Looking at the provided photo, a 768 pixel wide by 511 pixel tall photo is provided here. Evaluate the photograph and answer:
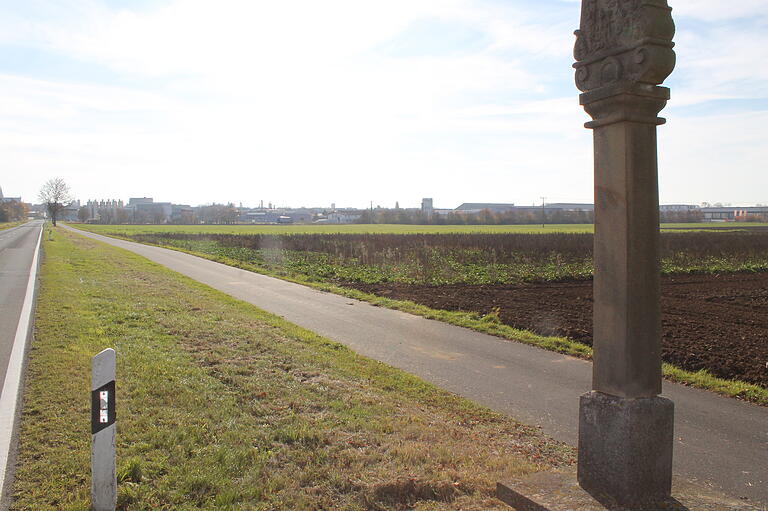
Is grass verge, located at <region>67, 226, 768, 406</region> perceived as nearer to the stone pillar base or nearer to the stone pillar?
the stone pillar base

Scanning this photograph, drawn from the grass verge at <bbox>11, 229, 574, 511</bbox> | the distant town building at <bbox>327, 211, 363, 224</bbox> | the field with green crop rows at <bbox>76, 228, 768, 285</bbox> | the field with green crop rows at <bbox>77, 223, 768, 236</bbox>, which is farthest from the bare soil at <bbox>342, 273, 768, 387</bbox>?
the distant town building at <bbox>327, 211, 363, 224</bbox>

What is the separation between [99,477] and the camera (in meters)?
3.96

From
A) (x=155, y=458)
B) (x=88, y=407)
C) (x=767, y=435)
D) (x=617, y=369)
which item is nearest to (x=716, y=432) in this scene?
(x=767, y=435)

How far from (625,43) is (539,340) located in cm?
748

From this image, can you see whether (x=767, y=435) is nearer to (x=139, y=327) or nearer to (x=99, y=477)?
(x=99, y=477)

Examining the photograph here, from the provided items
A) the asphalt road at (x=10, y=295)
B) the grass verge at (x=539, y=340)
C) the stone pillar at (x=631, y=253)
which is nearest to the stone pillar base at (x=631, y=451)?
the stone pillar at (x=631, y=253)

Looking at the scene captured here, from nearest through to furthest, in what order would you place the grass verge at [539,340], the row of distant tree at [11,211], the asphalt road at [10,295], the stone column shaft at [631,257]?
1. the stone column shaft at [631,257]
2. the grass verge at [539,340]
3. the asphalt road at [10,295]
4. the row of distant tree at [11,211]

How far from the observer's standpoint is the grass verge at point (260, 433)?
4.21 m

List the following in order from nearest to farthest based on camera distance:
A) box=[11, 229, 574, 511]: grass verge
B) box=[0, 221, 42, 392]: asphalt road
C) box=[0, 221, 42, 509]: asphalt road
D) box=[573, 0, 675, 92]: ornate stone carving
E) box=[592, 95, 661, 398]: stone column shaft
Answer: box=[573, 0, 675, 92]: ornate stone carving → box=[592, 95, 661, 398]: stone column shaft → box=[11, 229, 574, 511]: grass verge → box=[0, 221, 42, 509]: asphalt road → box=[0, 221, 42, 392]: asphalt road

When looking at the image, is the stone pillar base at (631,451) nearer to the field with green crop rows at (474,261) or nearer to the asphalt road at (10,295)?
the asphalt road at (10,295)

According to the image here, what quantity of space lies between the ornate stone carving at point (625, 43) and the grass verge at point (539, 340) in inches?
208

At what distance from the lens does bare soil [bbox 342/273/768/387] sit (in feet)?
29.2

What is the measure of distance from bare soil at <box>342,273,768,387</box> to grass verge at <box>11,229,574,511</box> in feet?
14.2

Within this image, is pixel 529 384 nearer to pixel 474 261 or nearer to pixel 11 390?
pixel 11 390
